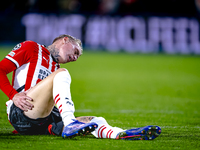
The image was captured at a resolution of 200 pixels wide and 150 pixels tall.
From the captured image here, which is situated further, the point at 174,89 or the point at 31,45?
the point at 174,89

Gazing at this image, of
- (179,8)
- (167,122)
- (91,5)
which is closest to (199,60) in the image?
(179,8)

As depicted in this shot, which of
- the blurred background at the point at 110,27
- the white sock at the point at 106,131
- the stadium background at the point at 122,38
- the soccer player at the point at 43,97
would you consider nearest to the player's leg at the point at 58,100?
the soccer player at the point at 43,97

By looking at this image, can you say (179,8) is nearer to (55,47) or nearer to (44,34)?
(44,34)

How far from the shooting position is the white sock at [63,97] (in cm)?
286

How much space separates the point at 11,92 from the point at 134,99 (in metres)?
4.07

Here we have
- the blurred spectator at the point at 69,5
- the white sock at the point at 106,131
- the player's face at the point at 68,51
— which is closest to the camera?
the white sock at the point at 106,131

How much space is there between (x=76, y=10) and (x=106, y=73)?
5.68 metres

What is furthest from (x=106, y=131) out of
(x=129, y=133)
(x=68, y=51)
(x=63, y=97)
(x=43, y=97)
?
(x=68, y=51)

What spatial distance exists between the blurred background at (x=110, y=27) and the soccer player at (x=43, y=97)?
1159cm

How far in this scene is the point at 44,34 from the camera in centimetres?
1476

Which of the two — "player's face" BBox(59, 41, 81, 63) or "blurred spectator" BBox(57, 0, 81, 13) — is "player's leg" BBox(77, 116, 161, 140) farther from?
"blurred spectator" BBox(57, 0, 81, 13)

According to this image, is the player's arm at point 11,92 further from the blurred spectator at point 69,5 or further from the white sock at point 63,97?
the blurred spectator at point 69,5

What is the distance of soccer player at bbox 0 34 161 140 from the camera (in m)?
2.89

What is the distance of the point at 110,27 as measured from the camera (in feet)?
49.3
